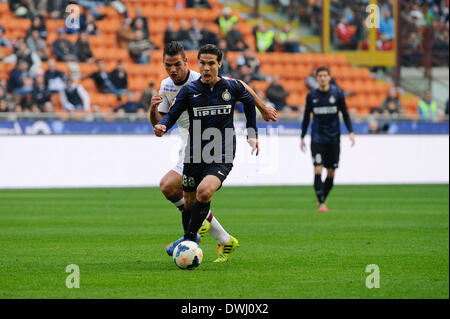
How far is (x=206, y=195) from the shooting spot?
8898mm

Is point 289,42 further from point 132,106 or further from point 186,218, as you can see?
point 186,218

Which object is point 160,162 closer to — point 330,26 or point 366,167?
point 366,167

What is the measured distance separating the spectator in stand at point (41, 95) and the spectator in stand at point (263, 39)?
7795 millimetres

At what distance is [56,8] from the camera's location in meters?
24.7

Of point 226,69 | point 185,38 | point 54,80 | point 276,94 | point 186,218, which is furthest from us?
point 185,38

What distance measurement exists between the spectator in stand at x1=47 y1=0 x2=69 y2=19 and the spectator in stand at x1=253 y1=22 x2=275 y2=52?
5643 millimetres

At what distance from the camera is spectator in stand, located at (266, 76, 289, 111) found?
952 inches

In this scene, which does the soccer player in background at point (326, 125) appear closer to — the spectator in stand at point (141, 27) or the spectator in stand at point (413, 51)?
the spectator in stand at point (141, 27)

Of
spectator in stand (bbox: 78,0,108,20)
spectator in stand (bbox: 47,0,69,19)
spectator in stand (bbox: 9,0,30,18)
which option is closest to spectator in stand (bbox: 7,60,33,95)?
spectator in stand (bbox: 9,0,30,18)

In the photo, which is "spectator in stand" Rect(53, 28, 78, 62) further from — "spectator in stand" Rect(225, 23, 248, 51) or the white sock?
the white sock

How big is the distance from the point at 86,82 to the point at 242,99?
46.6ft

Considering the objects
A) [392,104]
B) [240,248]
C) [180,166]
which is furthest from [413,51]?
[180,166]

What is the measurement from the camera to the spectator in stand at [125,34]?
81.6 ft

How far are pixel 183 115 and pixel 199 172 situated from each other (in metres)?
1.17
